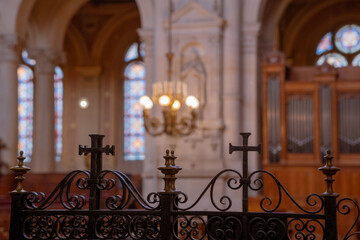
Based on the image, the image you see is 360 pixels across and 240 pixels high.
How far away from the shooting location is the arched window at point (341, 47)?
72.1 feet

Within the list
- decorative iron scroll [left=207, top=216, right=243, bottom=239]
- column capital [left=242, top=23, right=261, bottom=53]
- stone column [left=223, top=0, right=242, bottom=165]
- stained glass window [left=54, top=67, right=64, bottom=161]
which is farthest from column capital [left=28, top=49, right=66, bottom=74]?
decorative iron scroll [left=207, top=216, right=243, bottom=239]

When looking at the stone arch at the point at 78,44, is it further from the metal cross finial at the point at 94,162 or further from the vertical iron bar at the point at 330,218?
the vertical iron bar at the point at 330,218

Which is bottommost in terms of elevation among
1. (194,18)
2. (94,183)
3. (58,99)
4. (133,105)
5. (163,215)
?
(163,215)

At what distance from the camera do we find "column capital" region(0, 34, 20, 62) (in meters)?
Answer: 15.1

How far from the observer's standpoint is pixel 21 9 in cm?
1542

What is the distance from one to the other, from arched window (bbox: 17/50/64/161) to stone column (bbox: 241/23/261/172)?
9.80m

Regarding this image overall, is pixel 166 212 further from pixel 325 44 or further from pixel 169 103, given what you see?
pixel 325 44

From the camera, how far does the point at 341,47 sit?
22141 mm

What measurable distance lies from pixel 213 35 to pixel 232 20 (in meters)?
0.57

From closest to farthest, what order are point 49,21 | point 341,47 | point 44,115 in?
1. point 49,21
2. point 44,115
3. point 341,47

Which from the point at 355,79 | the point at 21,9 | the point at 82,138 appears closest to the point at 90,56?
the point at 82,138

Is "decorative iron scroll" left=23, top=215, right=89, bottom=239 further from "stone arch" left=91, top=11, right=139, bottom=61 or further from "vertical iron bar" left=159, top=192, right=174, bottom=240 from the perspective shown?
"stone arch" left=91, top=11, right=139, bottom=61

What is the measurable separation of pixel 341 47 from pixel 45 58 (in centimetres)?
1034

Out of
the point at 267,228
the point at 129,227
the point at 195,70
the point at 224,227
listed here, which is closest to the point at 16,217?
the point at 129,227
